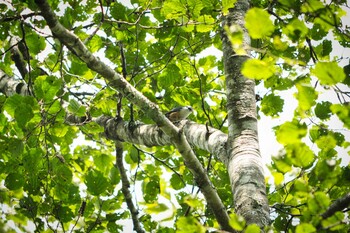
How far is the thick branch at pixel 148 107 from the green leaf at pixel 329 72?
3.55ft

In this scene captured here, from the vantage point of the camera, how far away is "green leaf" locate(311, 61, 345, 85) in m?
0.92

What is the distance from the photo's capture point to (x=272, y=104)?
365 centimetres

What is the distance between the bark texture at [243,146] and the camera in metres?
1.62

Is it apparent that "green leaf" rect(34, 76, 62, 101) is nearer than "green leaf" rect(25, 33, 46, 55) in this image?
Yes

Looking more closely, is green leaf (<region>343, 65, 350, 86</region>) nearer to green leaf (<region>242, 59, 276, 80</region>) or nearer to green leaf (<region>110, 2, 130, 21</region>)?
green leaf (<region>242, 59, 276, 80</region>)

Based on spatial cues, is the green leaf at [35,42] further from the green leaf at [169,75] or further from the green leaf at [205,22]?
the green leaf at [205,22]

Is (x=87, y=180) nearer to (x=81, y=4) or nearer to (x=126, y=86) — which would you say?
(x=126, y=86)

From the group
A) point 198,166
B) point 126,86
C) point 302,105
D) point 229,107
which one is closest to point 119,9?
point 126,86

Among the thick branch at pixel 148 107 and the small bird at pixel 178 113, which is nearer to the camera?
the thick branch at pixel 148 107

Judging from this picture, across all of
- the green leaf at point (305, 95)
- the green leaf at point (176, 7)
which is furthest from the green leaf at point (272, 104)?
the green leaf at point (305, 95)

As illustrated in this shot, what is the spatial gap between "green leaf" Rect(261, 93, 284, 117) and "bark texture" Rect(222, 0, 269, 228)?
1.12 m

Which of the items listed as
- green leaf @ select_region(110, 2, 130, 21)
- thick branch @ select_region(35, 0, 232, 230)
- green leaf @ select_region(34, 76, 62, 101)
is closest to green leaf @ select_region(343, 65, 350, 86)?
Result: thick branch @ select_region(35, 0, 232, 230)

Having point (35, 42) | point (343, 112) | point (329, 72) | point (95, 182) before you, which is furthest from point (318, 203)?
point (35, 42)

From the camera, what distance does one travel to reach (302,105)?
101cm
